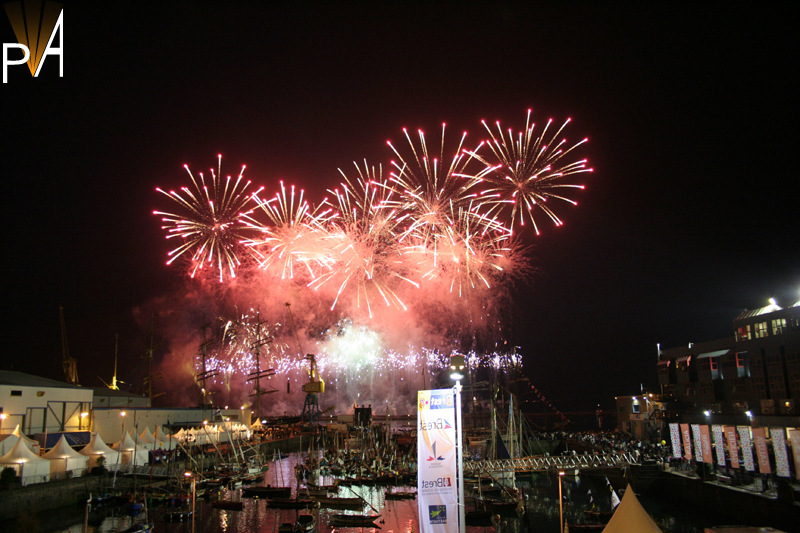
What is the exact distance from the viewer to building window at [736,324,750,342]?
175 feet

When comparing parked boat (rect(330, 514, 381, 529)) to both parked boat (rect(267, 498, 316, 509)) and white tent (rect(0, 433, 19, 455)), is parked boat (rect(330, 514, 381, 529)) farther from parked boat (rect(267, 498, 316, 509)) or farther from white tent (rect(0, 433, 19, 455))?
white tent (rect(0, 433, 19, 455))

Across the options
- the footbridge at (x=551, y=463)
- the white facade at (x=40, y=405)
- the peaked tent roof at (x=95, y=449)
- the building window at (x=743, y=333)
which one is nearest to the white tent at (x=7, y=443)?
the white facade at (x=40, y=405)

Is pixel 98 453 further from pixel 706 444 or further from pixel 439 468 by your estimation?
pixel 706 444

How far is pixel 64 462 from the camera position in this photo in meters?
34.5

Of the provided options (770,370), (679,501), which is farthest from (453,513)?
(770,370)

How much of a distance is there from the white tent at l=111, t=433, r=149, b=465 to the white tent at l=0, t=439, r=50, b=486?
7.52 metres

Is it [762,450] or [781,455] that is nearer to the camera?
[781,455]

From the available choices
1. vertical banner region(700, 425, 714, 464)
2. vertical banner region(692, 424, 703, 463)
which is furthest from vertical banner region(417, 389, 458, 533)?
vertical banner region(692, 424, 703, 463)

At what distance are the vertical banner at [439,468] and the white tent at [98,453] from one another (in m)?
34.6

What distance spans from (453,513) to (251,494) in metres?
33.3

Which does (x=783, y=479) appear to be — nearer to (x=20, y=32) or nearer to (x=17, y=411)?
(x=20, y=32)

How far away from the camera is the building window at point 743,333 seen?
53.3 metres

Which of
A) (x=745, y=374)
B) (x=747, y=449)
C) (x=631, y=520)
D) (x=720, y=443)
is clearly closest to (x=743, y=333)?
(x=745, y=374)

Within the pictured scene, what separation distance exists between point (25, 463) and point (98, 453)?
7.32 meters
